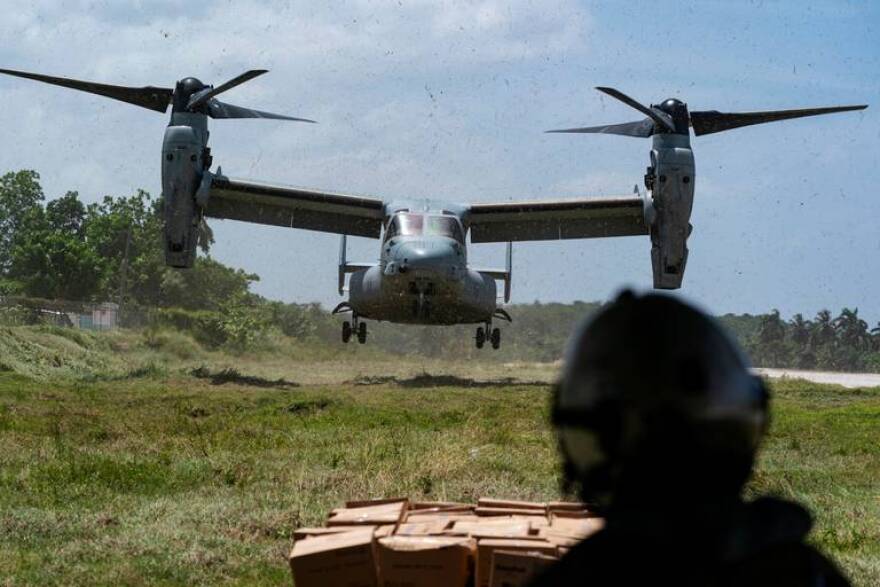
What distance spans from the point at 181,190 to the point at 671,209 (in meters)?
10.6

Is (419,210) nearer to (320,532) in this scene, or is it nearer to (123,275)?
(320,532)

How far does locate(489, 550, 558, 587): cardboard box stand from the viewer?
5727 mm

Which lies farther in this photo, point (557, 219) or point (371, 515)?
point (557, 219)

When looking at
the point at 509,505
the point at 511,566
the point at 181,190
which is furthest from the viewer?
the point at 181,190

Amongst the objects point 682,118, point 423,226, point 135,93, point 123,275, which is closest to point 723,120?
point 682,118

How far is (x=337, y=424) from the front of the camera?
17.8 m

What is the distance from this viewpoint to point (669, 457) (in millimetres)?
1937

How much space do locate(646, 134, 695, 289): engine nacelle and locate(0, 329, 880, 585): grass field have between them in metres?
3.73

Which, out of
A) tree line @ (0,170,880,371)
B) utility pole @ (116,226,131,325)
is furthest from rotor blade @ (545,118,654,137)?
utility pole @ (116,226,131,325)

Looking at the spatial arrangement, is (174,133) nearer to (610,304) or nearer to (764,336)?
(610,304)

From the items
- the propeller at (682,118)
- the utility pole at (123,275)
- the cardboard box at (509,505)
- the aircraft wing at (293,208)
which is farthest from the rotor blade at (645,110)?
the utility pole at (123,275)

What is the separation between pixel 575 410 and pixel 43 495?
9974 millimetres

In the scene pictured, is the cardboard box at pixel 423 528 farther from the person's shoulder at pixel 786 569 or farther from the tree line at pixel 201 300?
the tree line at pixel 201 300

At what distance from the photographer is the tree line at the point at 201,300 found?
5781 centimetres
